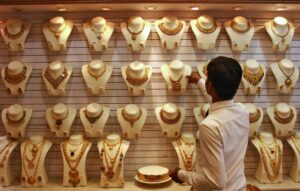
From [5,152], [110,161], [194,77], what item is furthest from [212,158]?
[5,152]

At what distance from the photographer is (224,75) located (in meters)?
1.61

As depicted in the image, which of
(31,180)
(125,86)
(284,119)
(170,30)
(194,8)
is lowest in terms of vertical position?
(31,180)

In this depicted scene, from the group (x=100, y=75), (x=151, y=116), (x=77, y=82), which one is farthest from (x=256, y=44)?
(x=77, y=82)

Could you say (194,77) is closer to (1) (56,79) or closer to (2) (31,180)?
(1) (56,79)

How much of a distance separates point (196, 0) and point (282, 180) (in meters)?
1.61

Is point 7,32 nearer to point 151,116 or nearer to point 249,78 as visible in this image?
point 151,116

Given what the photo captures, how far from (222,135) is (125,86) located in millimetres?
1621

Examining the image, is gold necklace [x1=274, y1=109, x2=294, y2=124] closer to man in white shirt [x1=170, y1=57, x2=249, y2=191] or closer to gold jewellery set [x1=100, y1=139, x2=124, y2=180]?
gold jewellery set [x1=100, y1=139, x2=124, y2=180]

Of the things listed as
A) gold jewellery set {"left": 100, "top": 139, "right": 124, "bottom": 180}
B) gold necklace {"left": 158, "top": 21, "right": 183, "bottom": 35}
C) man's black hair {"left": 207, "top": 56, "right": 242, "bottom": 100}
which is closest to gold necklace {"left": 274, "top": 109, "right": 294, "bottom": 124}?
gold necklace {"left": 158, "top": 21, "right": 183, "bottom": 35}

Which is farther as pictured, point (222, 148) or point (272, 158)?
point (272, 158)

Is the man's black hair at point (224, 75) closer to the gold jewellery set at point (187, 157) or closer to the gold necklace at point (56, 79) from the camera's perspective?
the gold jewellery set at point (187, 157)

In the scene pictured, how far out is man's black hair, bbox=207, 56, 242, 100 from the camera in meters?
1.61

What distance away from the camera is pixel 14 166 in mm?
3197

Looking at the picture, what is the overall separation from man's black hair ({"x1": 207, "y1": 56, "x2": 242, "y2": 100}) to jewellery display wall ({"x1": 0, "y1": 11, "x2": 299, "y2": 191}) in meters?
1.48
